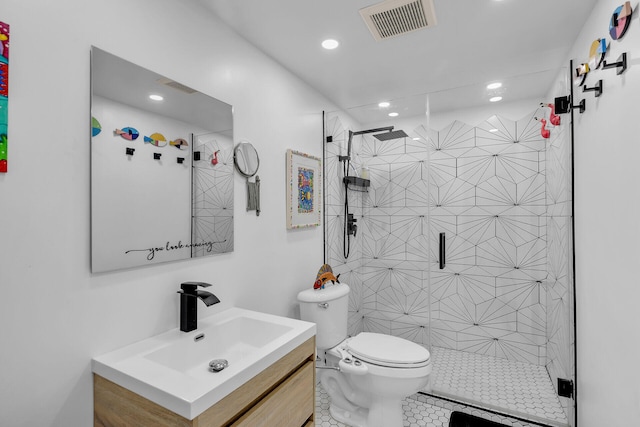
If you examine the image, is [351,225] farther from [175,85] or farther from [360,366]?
[175,85]

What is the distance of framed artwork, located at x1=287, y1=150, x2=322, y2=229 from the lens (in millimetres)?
2260

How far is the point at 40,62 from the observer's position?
3.36 ft

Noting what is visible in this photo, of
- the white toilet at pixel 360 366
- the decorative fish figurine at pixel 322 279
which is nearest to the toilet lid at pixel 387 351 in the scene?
the white toilet at pixel 360 366

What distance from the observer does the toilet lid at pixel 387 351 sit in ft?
6.13

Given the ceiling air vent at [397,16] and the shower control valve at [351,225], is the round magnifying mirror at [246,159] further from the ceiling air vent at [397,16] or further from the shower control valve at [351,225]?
the shower control valve at [351,225]

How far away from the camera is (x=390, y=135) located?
273 centimetres

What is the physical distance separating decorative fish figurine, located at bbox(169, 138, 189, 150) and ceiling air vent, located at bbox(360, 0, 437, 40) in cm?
113

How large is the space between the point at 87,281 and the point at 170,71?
97cm

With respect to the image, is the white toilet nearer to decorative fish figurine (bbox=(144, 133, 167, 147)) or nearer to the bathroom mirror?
the bathroom mirror

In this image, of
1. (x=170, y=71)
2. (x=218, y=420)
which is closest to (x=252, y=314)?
(x=218, y=420)

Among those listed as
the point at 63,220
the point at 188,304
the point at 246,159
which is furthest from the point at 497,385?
the point at 63,220

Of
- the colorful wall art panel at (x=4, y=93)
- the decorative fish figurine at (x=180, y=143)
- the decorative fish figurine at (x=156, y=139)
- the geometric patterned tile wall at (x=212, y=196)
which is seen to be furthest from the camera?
the geometric patterned tile wall at (x=212, y=196)

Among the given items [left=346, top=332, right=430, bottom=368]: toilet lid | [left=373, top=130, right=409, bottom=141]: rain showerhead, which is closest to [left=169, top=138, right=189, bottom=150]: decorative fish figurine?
[left=346, top=332, right=430, bottom=368]: toilet lid

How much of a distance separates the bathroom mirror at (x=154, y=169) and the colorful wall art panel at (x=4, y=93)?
235 mm
